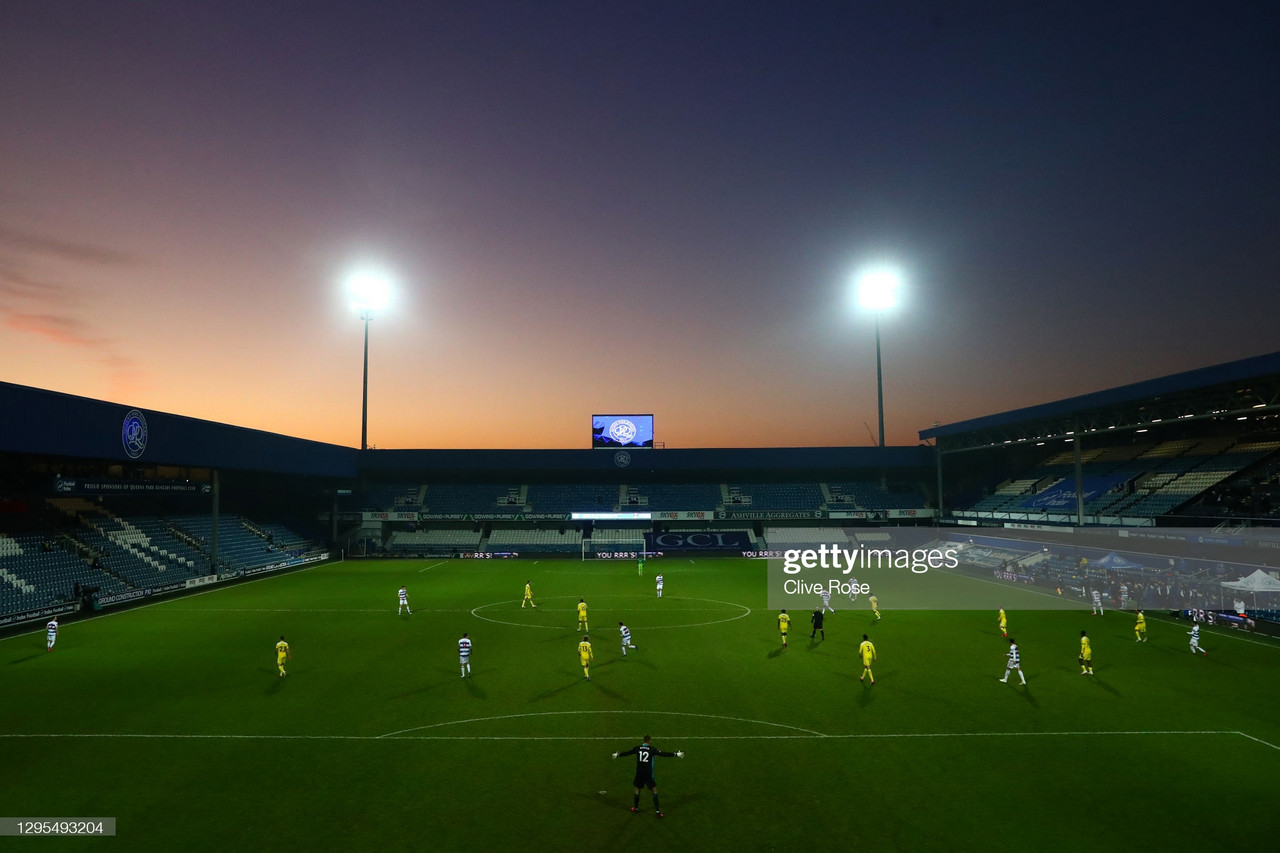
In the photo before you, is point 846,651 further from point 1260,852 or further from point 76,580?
point 76,580

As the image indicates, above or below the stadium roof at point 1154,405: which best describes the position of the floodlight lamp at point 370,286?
above

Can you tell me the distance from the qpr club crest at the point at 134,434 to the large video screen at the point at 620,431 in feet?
135

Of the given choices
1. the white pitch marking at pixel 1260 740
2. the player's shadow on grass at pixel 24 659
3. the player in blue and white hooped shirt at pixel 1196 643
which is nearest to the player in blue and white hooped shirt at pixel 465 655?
the player's shadow on grass at pixel 24 659

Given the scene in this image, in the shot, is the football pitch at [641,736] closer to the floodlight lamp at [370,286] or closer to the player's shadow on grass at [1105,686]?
the player's shadow on grass at [1105,686]

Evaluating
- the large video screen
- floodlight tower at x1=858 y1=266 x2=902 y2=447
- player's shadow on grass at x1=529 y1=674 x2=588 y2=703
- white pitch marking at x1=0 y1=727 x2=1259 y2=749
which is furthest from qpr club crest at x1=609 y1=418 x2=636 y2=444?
white pitch marking at x1=0 y1=727 x2=1259 y2=749

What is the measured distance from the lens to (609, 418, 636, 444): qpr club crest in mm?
71938

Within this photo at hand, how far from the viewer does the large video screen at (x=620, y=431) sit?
Answer: 71812 millimetres

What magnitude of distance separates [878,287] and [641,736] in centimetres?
5452

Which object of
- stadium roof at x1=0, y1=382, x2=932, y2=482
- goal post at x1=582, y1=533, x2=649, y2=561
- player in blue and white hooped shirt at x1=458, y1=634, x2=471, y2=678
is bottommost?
goal post at x1=582, y1=533, x2=649, y2=561

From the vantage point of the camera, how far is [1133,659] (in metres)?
23.5

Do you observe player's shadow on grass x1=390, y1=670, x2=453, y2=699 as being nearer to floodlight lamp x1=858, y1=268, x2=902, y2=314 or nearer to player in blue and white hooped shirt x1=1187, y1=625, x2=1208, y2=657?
player in blue and white hooped shirt x1=1187, y1=625, x2=1208, y2=657

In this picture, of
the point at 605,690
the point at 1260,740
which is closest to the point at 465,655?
the point at 605,690

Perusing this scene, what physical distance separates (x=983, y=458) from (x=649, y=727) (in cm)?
6597

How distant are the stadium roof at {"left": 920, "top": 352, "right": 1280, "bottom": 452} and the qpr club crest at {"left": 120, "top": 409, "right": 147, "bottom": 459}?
59682 millimetres
